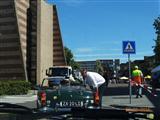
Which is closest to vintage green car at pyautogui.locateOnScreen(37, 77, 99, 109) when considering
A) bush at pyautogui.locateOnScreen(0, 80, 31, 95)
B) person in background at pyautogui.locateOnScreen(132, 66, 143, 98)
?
person in background at pyautogui.locateOnScreen(132, 66, 143, 98)

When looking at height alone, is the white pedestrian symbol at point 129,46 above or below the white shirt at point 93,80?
above

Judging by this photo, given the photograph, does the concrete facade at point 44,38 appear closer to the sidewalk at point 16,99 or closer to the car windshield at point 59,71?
the car windshield at point 59,71

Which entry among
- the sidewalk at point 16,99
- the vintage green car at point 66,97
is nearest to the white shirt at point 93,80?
the vintage green car at point 66,97

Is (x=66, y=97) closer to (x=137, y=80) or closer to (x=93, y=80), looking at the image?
(x=93, y=80)

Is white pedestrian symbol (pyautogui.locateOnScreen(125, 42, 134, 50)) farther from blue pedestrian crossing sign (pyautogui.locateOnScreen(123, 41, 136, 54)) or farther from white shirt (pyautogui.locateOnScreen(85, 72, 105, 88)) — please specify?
white shirt (pyautogui.locateOnScreen(85, 72, 105, 88))

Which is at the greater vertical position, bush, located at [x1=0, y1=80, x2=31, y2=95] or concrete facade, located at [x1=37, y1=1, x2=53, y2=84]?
concrete facade, located at [x1=37, y1=1, x2=53, y2=84]

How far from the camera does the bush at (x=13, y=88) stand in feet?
139

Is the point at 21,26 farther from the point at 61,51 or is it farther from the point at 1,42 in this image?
the point at 61,51

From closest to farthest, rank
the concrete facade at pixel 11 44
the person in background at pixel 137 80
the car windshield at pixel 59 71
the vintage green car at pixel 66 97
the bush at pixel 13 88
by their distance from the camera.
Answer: the vintage green car at pixel 66 97
the person in background at pixel 137 80
the bush at pixel 13 88
the car windshield at pixel 59 71
the concrete facade at pixel 11 44

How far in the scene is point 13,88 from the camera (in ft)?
143

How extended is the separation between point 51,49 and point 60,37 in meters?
2.66

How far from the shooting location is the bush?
Result: 4249cm

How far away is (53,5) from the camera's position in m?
73.9

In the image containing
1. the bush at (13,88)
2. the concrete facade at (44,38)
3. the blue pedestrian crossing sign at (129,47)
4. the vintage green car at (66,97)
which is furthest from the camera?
the concrete facade at (44,38)
